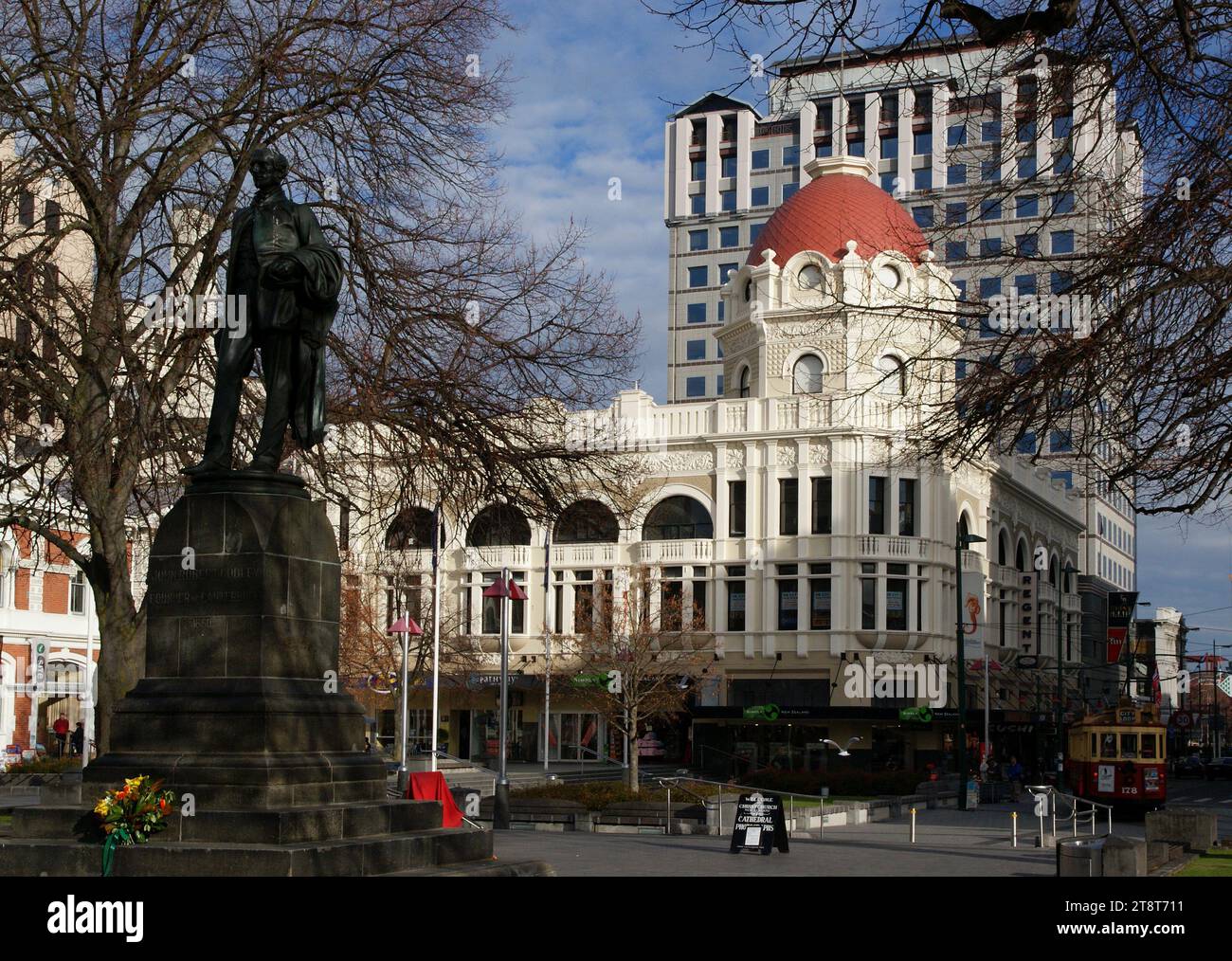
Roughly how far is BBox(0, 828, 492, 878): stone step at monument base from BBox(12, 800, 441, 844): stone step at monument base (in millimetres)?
79

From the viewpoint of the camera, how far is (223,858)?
38.7 feet

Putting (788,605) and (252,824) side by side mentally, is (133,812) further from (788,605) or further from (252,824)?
(788,605)

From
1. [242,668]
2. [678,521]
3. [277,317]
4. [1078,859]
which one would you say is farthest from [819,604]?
[242,668]

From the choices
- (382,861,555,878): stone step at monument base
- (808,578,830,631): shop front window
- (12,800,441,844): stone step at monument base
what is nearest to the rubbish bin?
(382,861,555,878): stone step at monument base

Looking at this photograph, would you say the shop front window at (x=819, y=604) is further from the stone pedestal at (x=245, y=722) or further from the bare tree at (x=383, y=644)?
the stone pedestal at (x=245, y=722)

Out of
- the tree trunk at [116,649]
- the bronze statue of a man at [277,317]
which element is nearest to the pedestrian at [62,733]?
the tree trunk at [116,649]

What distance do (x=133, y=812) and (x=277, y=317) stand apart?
4502 mm

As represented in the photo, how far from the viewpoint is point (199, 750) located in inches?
506

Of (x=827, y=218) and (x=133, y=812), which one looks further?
(x=827, y=218)

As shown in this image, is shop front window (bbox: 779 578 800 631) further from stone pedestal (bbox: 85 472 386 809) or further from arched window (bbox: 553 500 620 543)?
stone pedestal (bbox: 85 472 386 809)

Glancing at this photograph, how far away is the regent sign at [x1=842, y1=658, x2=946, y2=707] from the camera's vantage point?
59.9 m

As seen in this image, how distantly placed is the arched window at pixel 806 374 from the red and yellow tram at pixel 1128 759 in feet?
76.2

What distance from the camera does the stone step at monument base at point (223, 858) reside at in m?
11.8
